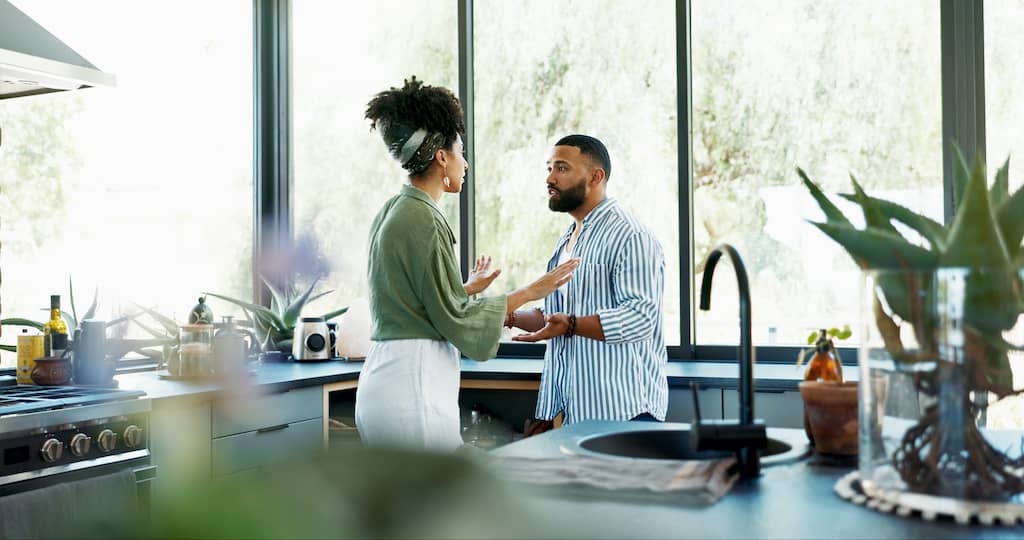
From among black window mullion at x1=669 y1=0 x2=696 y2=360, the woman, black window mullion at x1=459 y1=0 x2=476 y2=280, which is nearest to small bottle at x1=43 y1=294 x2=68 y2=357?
the woman

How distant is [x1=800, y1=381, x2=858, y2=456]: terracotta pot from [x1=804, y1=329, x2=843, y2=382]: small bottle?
6 centimetres

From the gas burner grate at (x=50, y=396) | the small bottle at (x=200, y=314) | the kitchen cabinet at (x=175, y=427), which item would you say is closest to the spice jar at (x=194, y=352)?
the small bottle at (x=200, y=314)

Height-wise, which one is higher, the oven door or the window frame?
the window frame

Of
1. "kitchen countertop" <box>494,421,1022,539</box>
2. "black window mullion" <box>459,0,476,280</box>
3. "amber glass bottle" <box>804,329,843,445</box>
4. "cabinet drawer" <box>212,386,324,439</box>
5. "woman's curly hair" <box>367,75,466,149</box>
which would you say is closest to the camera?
"kitchen countertop" <box>494,421,1022,539</box>

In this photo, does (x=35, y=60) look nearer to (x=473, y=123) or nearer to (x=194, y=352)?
(x=194, y=352)

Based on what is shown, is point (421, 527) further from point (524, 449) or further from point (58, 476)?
point (58, 476)

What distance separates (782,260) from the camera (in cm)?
364

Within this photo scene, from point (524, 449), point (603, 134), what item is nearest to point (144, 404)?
point (524, 449)

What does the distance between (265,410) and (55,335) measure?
0.66 metres

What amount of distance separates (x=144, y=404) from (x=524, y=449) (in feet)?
4.88

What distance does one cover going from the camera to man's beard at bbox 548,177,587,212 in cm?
296

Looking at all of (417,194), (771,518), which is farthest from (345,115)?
(771,518)

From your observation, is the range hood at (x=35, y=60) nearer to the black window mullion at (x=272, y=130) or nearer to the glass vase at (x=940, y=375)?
the black window mullion at (x=272, y=130)

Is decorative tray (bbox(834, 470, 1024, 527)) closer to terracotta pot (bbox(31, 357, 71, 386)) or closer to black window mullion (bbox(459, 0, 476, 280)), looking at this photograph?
terracotta pot (bbox(31, 357, 71, 386))
